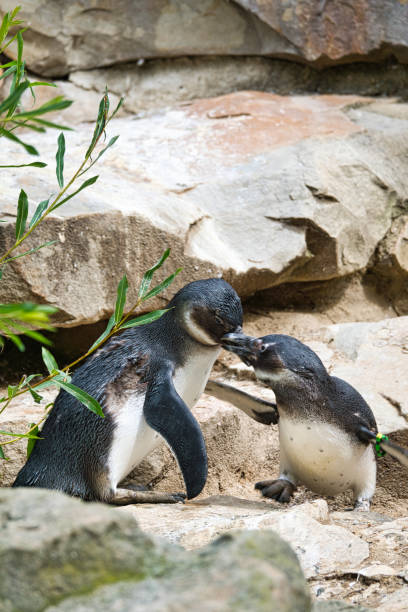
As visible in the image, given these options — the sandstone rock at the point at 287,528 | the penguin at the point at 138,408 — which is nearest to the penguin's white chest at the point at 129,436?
the penguin at the point at 138,408

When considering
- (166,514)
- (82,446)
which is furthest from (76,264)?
(166,514)

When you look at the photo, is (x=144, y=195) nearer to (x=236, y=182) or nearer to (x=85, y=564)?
(x=236, y=182)

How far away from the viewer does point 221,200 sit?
4191 mm

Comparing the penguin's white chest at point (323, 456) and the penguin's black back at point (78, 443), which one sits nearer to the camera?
the penguin's black back at point (78, 443)

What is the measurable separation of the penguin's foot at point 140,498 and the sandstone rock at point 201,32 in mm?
3673

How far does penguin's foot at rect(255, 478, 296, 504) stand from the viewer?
2.81 metres

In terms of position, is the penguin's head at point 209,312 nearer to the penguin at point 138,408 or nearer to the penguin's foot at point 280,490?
the penguin at point 138,408

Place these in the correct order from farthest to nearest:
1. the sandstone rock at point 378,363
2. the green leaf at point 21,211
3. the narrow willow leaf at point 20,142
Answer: the sandstone rock at point 378,363 < the green leaf at point 21,211 < the narrow willow leaf at point 20,142

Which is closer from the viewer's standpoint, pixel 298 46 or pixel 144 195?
pixel 144 195

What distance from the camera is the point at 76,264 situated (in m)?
3.29

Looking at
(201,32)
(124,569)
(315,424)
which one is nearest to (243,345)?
(315,424)

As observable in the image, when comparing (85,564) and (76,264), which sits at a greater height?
(85,564)

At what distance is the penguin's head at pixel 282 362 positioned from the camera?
2744mm

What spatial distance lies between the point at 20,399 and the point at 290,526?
5.45ft
